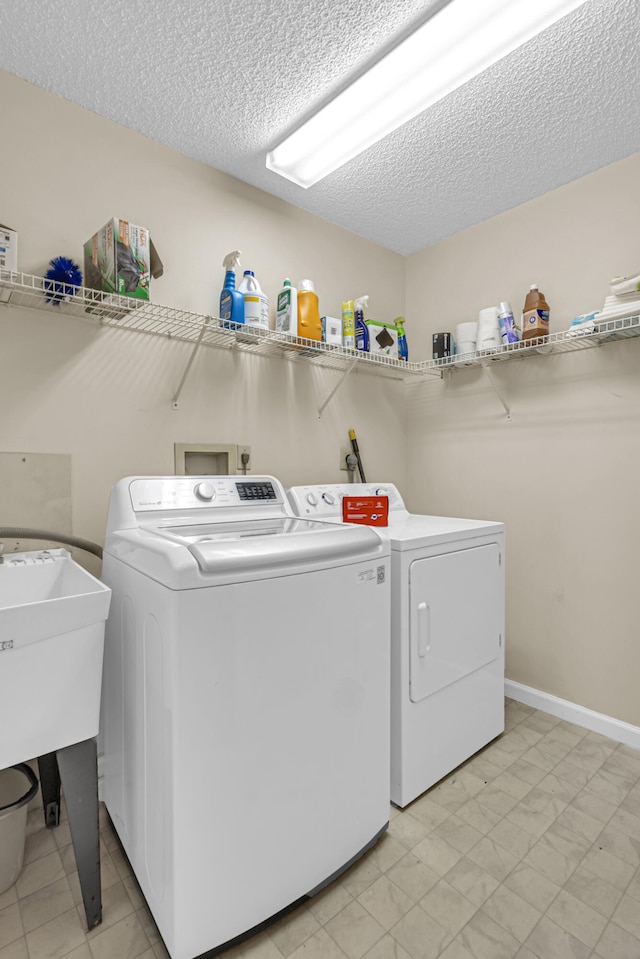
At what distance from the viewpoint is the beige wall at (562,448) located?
7.06 feet

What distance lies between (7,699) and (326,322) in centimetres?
200

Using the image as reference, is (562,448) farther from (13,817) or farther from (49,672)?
(13,817)

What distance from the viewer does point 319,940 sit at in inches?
48.5

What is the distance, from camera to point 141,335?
199cm

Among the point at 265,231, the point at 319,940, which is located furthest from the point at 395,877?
the point at 265,231

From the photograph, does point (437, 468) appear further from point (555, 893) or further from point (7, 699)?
point (7, 699)

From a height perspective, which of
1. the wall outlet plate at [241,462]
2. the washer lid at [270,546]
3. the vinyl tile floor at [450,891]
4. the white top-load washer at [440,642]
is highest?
the wall outlet plate at [241,462]

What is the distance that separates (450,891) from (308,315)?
7.15 ft

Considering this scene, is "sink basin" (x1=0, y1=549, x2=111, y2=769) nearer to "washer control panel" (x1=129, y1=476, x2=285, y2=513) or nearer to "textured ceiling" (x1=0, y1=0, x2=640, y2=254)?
"washer control panel" (x1=129, y1=476, x2=285, y2=513)

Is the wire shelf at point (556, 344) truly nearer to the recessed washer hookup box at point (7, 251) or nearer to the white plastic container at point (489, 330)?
the white plastic container at point (489, 330)

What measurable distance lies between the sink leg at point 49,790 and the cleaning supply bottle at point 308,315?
6.31 feet

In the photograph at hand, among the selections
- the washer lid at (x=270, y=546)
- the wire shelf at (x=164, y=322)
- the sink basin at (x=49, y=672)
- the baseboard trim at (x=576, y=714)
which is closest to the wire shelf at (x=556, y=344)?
the wire shelf at (x=164, y=322)

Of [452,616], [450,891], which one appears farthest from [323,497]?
[450,891]

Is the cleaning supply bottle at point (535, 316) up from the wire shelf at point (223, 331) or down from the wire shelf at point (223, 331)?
up
